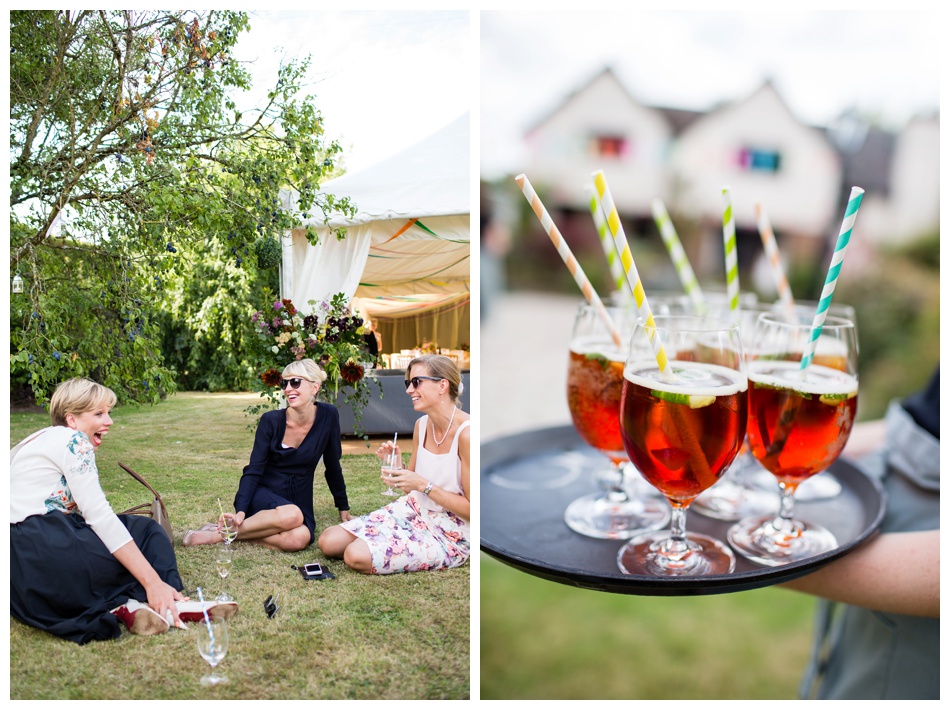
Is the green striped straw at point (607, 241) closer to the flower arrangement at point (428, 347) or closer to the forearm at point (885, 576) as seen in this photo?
the flower arrangement at point (428, 347)

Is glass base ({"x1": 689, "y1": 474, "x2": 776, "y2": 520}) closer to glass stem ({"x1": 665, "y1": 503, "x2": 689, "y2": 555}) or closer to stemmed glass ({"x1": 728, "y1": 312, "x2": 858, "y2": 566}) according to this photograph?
stemmed glass ({"x1": 728, "y1": 312, "x2": 858, "y2": 566})

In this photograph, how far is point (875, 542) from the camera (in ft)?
3.86

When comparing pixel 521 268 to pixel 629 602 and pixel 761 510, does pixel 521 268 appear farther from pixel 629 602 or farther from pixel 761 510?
pixel 761 510

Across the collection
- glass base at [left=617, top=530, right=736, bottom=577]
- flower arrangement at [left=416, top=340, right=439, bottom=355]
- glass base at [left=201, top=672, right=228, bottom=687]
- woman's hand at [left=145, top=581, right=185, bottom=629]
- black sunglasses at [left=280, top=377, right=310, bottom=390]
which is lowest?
glass base at [left=201, top=672, right=228, bottom=687]

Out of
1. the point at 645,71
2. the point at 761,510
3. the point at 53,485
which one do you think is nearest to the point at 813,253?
the point at 645,71

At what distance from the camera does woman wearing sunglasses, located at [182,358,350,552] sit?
56.2 inches

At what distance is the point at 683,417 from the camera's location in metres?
1.00

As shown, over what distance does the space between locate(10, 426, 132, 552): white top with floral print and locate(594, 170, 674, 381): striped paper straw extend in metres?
1.05

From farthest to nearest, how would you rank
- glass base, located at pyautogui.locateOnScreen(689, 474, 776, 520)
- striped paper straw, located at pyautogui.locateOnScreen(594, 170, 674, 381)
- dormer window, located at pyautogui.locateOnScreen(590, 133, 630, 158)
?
1. dormer window, located at pyautogui.locateOnScreen(590, 133, 630, 158)
2. glass base, located at pyautogui.locateOnScreen(689, 474, 776, 520)
3. striped paper straw, located at pyautogui.locateOnScreen(594, 170, 674, 381)

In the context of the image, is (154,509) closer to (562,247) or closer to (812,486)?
(562,247)

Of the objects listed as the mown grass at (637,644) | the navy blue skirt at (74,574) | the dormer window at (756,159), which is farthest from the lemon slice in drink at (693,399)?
the dormer window at (756,159)

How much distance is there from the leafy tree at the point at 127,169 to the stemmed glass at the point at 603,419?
0.68 meters

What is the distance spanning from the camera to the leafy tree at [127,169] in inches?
55.9

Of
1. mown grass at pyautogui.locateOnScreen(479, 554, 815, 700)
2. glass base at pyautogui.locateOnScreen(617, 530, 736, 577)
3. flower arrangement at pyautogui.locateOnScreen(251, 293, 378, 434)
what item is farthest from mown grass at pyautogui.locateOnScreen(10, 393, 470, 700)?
mown grass at pyautogui.locateOnScreen(479, 554, 815, 700)
